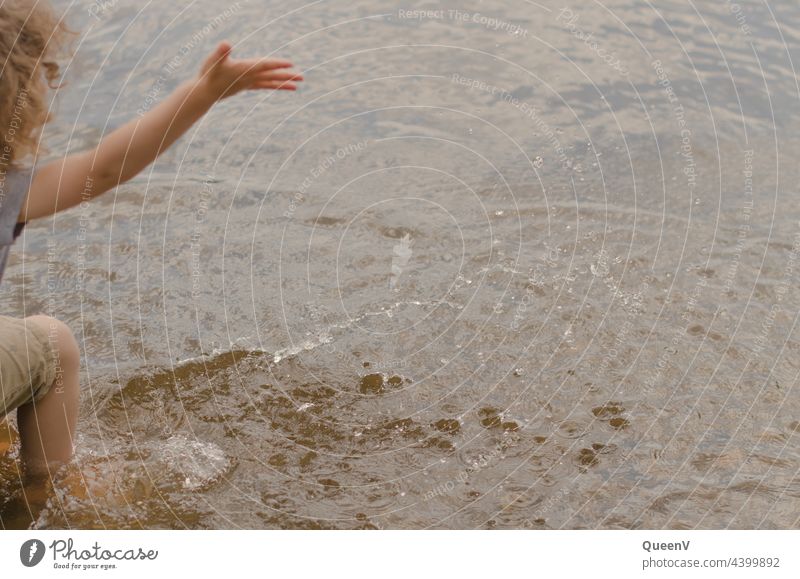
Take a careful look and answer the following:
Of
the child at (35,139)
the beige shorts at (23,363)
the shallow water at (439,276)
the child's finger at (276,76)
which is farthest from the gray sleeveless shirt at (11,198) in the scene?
the shallow water at (439,276)

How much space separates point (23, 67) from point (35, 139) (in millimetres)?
307

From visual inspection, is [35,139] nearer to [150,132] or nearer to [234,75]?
[150,132]

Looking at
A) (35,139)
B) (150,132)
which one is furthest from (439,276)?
(150,132)

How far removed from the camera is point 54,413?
121 inches

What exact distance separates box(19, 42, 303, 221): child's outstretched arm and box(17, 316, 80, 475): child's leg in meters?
0.52

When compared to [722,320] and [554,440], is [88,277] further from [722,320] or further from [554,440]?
[722,320]

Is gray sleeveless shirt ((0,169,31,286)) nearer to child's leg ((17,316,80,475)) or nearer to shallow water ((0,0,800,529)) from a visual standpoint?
child's leg ((17,316,80,475))

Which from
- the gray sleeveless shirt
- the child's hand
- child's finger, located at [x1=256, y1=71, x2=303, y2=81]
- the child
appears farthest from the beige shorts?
child's finger, located at [x1=256, y1=71, x2=303, y2=81]

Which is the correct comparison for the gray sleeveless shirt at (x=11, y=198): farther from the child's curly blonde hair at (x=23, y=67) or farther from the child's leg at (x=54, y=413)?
the child's leg at (x=54, y=413)

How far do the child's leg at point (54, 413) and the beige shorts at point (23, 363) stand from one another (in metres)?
0.02

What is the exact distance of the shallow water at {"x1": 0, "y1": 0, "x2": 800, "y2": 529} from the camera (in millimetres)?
3334

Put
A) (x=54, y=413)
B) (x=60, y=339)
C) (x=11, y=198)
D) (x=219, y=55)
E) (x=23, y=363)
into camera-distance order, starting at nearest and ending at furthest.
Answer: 1. (x=219, y=55)
2. (x=11, y=198)
3. (x=23, y=363)
4. (x=60, y=339)
5. (x=54, y=413)

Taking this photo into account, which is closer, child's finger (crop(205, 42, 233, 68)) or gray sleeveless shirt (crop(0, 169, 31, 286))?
child's finger (crop(205, 42, 233, 68))
